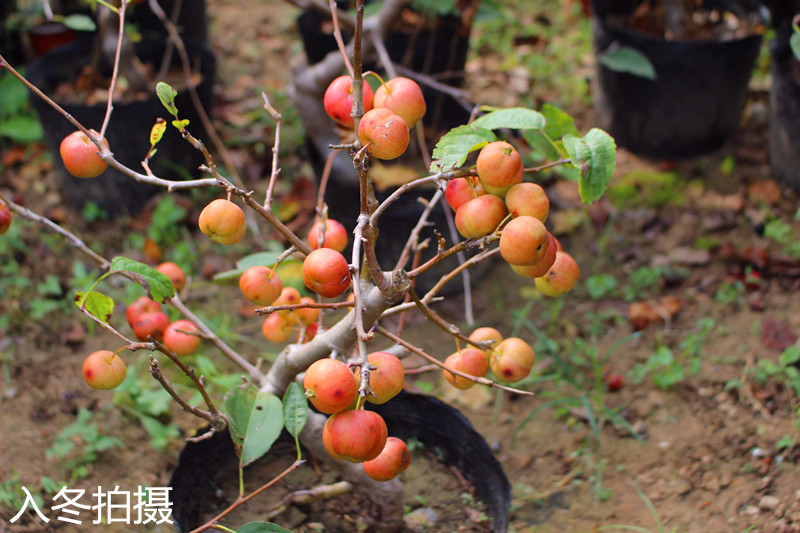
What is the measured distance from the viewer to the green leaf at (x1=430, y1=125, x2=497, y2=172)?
1.09 meters

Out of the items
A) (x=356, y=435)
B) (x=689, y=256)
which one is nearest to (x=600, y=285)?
(x=689, y=256)

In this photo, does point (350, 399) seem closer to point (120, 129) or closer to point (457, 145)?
point (457, 145)

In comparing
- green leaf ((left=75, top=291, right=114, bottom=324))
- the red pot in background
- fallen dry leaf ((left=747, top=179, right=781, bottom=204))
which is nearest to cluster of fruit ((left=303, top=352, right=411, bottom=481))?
green leaf ((left=75, top=291, right=114, bottom=324))

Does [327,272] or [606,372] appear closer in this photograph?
[327,272]

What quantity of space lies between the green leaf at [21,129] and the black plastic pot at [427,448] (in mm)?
2333

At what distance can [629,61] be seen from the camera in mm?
2846

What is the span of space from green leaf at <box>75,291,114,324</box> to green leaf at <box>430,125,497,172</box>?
2.02 ft

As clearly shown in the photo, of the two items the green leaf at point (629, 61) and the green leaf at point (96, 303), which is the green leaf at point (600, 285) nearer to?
the green leaf at point (629, 61)

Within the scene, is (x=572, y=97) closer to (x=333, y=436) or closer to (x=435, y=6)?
(x=435, y=6)

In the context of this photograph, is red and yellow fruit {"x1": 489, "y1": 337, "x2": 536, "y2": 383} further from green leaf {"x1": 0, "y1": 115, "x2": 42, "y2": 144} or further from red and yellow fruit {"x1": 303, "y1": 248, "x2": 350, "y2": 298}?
green leaf {"x1": 0, "y1": 115, "x2": 42, "y2": 144}

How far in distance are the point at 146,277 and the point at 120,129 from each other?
5.92 feet

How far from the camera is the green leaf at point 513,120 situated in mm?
1245

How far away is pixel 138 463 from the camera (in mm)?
1799

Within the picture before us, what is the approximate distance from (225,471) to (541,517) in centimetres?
80
